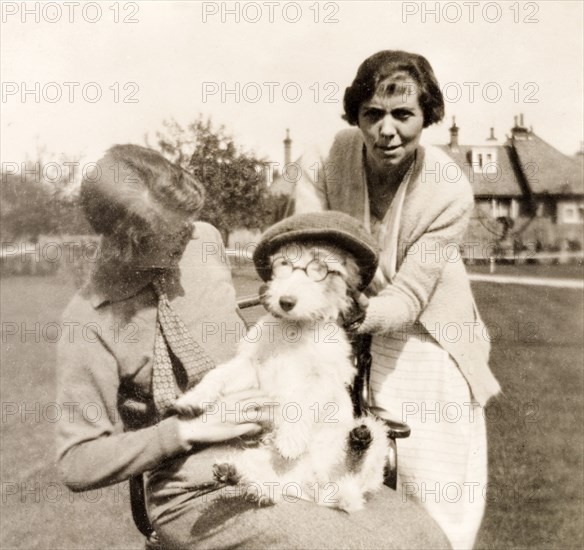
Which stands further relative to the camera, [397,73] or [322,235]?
[397,73]

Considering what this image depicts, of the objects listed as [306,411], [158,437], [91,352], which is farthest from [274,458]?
[91,352]

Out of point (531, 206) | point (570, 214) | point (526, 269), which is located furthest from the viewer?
point (526, 269)

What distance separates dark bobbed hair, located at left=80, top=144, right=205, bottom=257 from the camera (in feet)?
6.56

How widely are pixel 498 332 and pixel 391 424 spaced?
7473 millimetres

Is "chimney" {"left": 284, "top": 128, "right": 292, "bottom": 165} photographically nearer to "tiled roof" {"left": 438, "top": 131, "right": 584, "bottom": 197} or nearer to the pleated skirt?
the pleated skirt

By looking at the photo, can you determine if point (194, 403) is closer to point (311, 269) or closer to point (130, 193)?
point (311, 269)

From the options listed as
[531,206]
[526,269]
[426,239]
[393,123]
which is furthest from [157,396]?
[526,269]

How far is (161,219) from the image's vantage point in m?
2.11

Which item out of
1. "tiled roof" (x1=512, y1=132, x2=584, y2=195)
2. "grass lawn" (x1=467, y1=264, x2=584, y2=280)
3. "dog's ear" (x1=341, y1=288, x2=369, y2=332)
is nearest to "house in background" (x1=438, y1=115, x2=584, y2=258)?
"tiled roof" (x1=512, y1=132, x2=584, y2=195)

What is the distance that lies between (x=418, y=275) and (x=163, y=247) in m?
0.91

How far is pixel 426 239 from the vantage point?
2.43 meters

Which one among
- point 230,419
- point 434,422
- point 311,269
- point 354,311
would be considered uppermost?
point 311,269

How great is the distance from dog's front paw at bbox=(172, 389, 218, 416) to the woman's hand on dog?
0.02 metres

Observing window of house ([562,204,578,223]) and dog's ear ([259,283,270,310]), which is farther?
window of house ([562,204,578,223])
